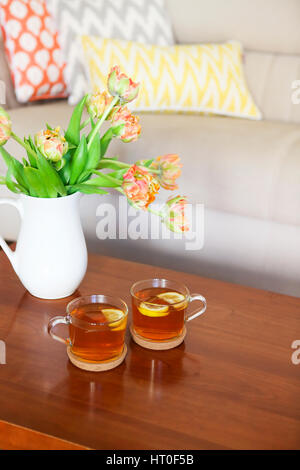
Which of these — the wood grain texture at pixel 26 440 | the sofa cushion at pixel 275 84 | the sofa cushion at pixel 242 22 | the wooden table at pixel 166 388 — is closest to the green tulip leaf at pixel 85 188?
the wooden table at pixel 166 388

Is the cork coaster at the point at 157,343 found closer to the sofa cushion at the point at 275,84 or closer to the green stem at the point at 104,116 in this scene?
the green stem at the point at 104,116

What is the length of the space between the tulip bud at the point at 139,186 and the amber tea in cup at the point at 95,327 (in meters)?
0.16

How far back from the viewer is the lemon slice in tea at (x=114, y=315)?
79 cm

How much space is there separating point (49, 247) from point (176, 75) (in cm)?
108

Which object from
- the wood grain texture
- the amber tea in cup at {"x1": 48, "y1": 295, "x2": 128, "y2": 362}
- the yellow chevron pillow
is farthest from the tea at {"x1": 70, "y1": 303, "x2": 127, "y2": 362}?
the yellow chevron pillow

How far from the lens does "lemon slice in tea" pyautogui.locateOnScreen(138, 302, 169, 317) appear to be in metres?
0.84

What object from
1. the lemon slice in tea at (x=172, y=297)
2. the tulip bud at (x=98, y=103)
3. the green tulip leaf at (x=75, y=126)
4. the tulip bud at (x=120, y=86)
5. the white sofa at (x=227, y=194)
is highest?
the tulip bud at (x=120, y=86)

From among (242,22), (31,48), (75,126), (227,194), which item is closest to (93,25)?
(31,48)

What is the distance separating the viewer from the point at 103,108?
938mm

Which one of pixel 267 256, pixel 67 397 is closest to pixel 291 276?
pixel 267 256

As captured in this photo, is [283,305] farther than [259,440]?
Yes

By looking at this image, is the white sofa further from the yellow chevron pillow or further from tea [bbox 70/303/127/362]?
tea [bbox 70/303/127/362]

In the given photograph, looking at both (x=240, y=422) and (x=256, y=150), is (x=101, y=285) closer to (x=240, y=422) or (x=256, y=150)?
(x=240, y=422)
